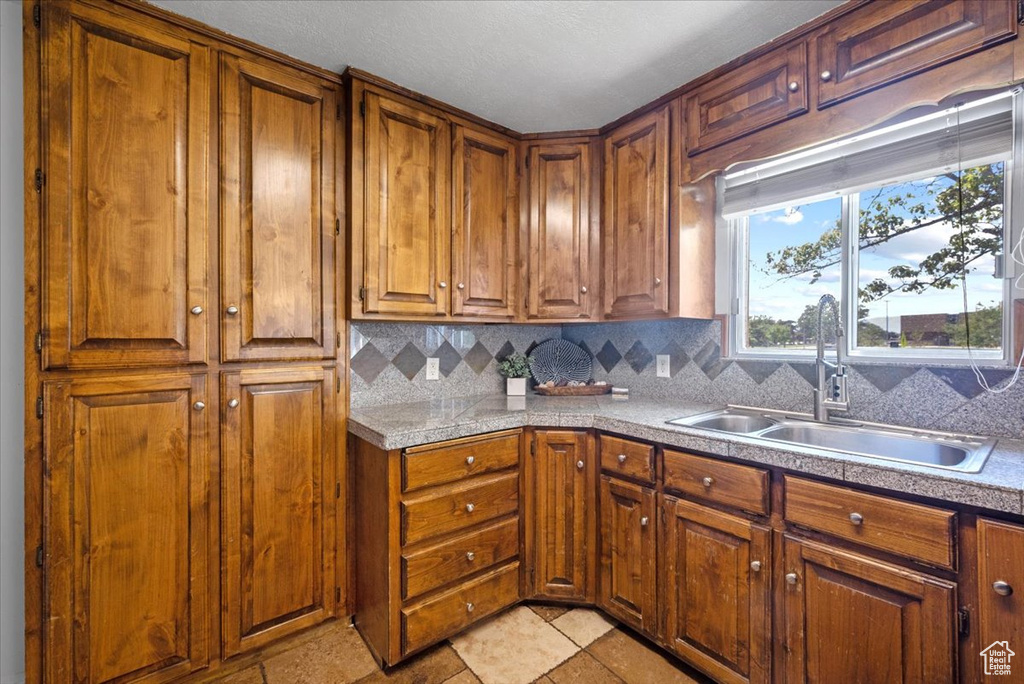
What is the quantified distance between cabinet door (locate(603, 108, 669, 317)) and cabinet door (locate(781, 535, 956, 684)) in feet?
3.67

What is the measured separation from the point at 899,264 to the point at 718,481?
3.57 ft

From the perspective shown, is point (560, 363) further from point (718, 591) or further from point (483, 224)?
point (718, 591)

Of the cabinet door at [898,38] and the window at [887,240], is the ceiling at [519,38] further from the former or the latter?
the window at [887,240]

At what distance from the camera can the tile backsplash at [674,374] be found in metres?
1.46

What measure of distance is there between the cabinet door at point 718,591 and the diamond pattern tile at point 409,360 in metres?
1.34

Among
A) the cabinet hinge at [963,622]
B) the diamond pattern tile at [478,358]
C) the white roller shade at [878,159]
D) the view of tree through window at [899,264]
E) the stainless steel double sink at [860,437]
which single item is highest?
the white roller shade at [878,159]

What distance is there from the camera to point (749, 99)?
169 cm

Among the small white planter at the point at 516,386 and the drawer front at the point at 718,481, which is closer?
the drawer front at the point at 718,481

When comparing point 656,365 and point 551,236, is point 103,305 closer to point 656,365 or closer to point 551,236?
point 551,236

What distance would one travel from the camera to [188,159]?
4.98 feet

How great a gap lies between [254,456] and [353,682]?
35.3 inches

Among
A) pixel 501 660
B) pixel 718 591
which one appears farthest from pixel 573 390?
pixel 501 660

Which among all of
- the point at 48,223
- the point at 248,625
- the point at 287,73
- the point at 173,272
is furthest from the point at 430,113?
the point at 248,625

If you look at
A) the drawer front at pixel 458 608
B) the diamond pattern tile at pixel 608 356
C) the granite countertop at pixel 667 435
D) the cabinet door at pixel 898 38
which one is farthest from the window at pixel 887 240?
the drawer front at pixel 458 608
